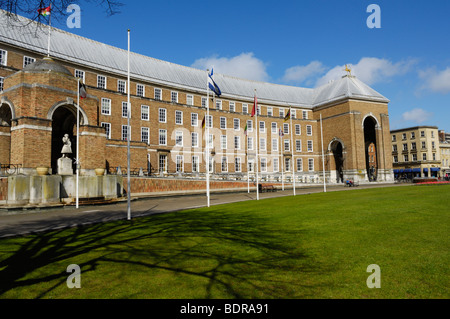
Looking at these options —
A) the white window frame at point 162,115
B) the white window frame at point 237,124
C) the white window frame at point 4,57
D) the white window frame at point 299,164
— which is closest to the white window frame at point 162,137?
the white window frame at point 162,115

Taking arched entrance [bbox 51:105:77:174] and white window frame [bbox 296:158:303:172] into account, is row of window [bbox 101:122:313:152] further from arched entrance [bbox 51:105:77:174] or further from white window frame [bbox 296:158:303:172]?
arched entrance [bbox 51:105:77:174]

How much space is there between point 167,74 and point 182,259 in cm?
5069

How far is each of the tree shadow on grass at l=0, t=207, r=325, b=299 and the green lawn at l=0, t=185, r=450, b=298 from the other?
22 millimetres

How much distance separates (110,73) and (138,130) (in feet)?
31.6

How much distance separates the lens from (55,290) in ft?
17.3

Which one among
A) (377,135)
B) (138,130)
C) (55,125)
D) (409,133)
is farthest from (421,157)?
(55,125)

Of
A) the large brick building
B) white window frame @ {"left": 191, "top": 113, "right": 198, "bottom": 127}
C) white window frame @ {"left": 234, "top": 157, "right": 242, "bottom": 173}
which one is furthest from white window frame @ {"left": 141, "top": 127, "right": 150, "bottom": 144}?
white window frame @ {"left": 234, "top": 157, "right": 242, "bottom": 173}

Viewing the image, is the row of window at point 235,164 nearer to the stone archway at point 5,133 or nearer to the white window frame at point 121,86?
the white window frame at point 121,86

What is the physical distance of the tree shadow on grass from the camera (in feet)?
17.2

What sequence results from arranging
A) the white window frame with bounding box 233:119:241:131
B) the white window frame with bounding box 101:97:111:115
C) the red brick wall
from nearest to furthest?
the red brick wall, the white window frame with bounding box 101:97:111:115, the white window frame with bounding box 233:119:241:131

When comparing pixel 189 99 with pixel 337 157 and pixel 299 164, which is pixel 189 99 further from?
pixel 337 157

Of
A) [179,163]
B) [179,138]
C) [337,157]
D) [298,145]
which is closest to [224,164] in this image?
[179,163]

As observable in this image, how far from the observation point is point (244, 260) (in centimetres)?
677

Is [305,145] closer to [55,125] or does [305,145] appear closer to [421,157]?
[421,157]
